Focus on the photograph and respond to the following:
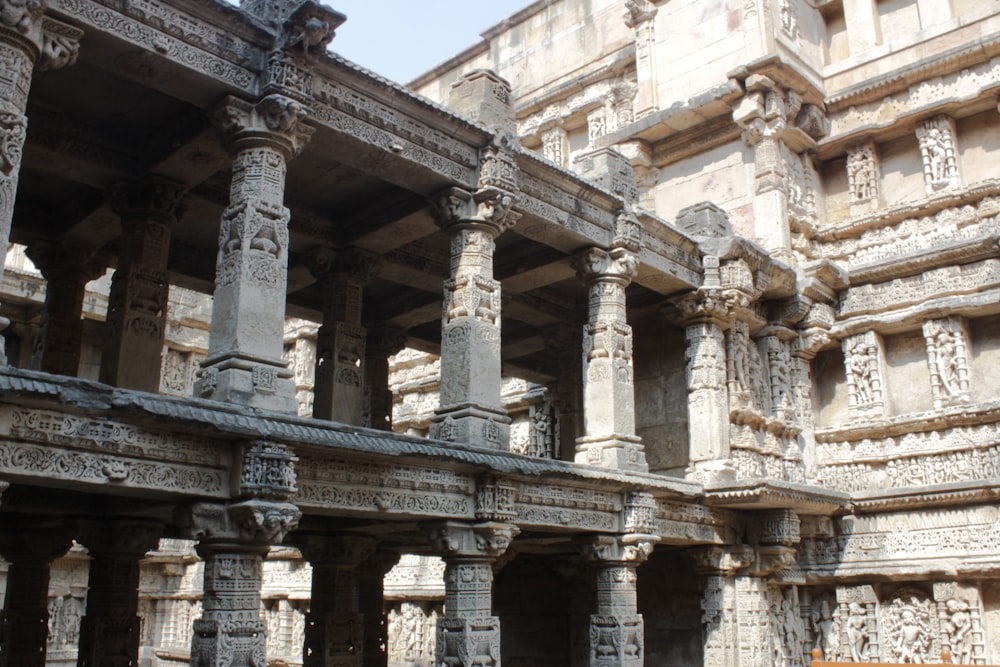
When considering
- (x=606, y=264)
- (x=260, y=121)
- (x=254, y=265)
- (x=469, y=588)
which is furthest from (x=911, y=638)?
(x=260, y=121)

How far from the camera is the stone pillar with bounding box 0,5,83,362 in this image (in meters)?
6.21

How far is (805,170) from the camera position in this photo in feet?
49.7

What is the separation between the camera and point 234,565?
6.99 meters

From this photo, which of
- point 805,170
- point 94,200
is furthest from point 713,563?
point 94,200

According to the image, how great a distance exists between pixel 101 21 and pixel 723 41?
1112cm

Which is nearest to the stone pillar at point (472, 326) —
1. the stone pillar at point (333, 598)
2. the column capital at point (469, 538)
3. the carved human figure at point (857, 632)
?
the column capital at point (469, 538)

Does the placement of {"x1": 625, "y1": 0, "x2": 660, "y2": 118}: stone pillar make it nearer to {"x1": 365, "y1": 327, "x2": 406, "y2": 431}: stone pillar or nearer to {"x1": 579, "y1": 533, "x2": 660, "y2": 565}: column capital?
{"x1": 365, "y1": 327, "x2": 406, "y2": 431}: stone pillar

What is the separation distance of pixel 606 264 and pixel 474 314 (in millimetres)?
2397

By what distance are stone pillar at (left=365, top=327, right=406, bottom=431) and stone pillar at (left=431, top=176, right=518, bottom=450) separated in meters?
3.82

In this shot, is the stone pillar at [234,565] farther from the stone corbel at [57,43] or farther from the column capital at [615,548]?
the column capital at [615,548]

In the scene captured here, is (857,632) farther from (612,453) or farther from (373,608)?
(373,608)

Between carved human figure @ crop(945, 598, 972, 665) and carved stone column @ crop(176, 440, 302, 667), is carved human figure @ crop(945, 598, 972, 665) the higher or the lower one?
the lower one

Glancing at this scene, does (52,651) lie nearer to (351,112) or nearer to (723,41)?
(351,112)

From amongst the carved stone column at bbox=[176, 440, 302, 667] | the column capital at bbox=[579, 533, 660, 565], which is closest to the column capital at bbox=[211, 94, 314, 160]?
the carved stone column at bbox=[176, 440, 302, 667]
